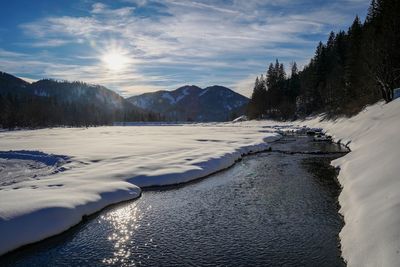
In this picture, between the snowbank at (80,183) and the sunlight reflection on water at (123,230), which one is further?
the snowbank at (80,183)

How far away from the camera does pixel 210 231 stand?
502 inches

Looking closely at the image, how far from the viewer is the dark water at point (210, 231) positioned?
10.6 meters

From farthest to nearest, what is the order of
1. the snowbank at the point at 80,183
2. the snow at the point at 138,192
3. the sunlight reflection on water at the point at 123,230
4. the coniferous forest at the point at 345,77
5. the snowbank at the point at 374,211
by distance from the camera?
the coniferous forest at the point at 345,77
the snowbank at the point at 80,183
the sunlight reflection on water at the point at 123,230
the snow at the point at 138,192
the snowbank at the point at 374,211

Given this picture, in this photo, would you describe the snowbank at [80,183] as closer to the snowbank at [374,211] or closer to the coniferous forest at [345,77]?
the snowbank at [374,211]

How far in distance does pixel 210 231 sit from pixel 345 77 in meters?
65.3

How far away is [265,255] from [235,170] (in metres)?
15.3

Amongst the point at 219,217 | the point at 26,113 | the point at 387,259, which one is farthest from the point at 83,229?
the point at 26,113

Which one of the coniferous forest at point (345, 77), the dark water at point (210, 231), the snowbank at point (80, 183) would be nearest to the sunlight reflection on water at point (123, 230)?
the dark water at point (210, 231)

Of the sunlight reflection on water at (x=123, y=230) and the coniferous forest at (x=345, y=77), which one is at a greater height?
the coniferous forest at (x=345, y=77)

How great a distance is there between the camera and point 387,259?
7.64 meters

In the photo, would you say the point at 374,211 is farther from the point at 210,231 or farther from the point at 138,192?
the point at 138,192

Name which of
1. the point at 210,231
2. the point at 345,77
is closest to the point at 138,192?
the point at 210,231

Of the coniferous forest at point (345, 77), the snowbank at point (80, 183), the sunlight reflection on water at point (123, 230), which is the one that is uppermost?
the coniferous forest at point (345, 77)

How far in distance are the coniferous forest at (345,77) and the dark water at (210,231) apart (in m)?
33.8
